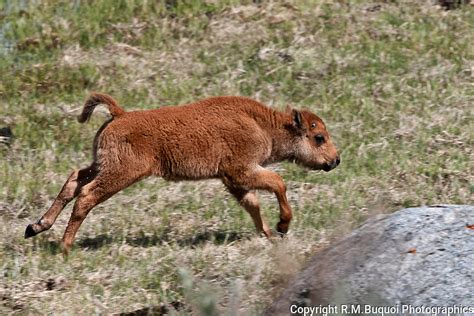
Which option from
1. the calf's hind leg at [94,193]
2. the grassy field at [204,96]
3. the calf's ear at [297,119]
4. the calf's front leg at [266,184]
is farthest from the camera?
the calf's ear at [297,119]

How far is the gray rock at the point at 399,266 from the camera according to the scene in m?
5.78

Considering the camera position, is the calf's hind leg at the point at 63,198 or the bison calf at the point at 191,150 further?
the calf's hind leg at the point at 63,198

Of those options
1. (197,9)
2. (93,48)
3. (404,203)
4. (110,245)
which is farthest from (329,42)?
(110,245)

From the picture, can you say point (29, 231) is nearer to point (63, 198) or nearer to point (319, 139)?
point (63, 198)

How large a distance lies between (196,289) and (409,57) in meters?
6.09

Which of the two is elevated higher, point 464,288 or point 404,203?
point 464,288

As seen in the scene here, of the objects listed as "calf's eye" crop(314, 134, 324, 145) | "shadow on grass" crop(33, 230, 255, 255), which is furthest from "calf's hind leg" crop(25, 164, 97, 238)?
"calf's eye" crop(314, 134, 324, 145)

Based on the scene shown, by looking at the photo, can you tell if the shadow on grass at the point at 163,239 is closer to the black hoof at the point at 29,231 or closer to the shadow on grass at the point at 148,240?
the shadow on grass at the point at 148,240

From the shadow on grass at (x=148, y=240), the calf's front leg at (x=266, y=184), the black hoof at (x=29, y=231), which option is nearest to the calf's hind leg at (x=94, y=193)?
the shadow on grass at (x=148, y=240)

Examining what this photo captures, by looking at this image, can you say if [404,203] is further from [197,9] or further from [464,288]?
[197,9]

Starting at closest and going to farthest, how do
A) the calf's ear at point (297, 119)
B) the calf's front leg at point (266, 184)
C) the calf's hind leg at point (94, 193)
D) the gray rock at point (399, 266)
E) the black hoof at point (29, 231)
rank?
the gray rock at point (399, 266) → the calf's hind leg at point (94, 193) → the black hoof at point (29, 231) → the calf's front leg at point (266, 184) → the calf's ear at point (297, 119)

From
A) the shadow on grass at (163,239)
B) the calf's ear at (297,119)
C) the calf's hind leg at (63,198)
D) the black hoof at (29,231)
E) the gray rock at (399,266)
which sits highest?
the gray rock at (399,266)

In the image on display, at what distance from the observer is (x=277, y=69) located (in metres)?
12.3

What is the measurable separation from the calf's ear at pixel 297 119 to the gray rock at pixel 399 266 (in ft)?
8.93
